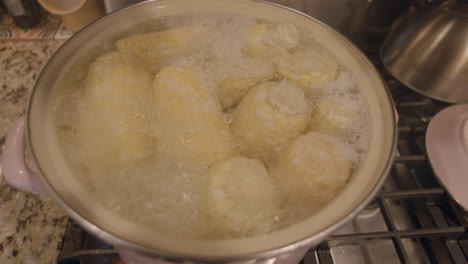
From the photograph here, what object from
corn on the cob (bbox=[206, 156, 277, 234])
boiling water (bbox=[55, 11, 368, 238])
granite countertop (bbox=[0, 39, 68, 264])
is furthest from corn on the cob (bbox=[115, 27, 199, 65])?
corn on the cob (bbox=[206, 156, 277, 234])

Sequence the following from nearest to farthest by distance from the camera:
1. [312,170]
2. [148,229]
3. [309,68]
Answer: [148,229]
[312,170]
[309,68]

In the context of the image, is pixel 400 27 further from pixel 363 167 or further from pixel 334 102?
pixel 363 167

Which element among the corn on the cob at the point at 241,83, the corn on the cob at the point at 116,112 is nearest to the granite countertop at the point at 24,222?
the corn on the cob at the point at 116,112

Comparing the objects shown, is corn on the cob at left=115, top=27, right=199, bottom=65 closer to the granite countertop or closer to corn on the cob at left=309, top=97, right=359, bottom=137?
the granite countertop

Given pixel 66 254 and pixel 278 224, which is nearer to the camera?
pixel 278 224

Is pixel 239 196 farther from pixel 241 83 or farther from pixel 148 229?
pixel 241 83

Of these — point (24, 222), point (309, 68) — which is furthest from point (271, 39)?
point (24, 222)

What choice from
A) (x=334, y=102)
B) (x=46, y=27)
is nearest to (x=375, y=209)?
(x=334, y=102)
